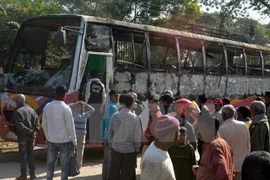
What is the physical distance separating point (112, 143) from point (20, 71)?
14.9ft

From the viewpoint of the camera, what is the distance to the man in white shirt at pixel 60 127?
611 centimetres

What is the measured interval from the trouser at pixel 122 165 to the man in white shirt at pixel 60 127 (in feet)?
2.64

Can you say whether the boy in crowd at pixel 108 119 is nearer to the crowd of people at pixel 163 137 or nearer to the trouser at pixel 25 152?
the crowd of people at pixel 163 137

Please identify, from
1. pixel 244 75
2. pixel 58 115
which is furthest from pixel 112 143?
pixel 244 75

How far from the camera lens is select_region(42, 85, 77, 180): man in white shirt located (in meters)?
6.11

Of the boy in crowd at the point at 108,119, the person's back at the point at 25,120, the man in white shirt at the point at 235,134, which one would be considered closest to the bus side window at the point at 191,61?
the boy in crowd at the point at 108,119

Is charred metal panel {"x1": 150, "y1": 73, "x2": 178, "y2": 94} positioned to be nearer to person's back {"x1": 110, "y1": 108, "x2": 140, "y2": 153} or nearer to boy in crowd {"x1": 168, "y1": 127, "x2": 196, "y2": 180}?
person's back {"x1": 110, "y1": 108, "x2": 140, "y2": 153}

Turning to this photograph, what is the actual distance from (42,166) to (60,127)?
8.66 ft

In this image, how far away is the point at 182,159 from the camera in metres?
4.54

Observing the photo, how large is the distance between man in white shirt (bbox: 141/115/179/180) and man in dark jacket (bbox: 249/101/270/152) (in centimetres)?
228

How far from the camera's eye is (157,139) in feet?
11.7

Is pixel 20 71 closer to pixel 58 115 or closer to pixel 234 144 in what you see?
pixel 58 115

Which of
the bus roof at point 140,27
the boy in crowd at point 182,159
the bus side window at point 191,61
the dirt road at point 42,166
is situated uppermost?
the bus roof at point 140,27

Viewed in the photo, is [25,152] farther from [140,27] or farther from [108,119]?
[140,27]
